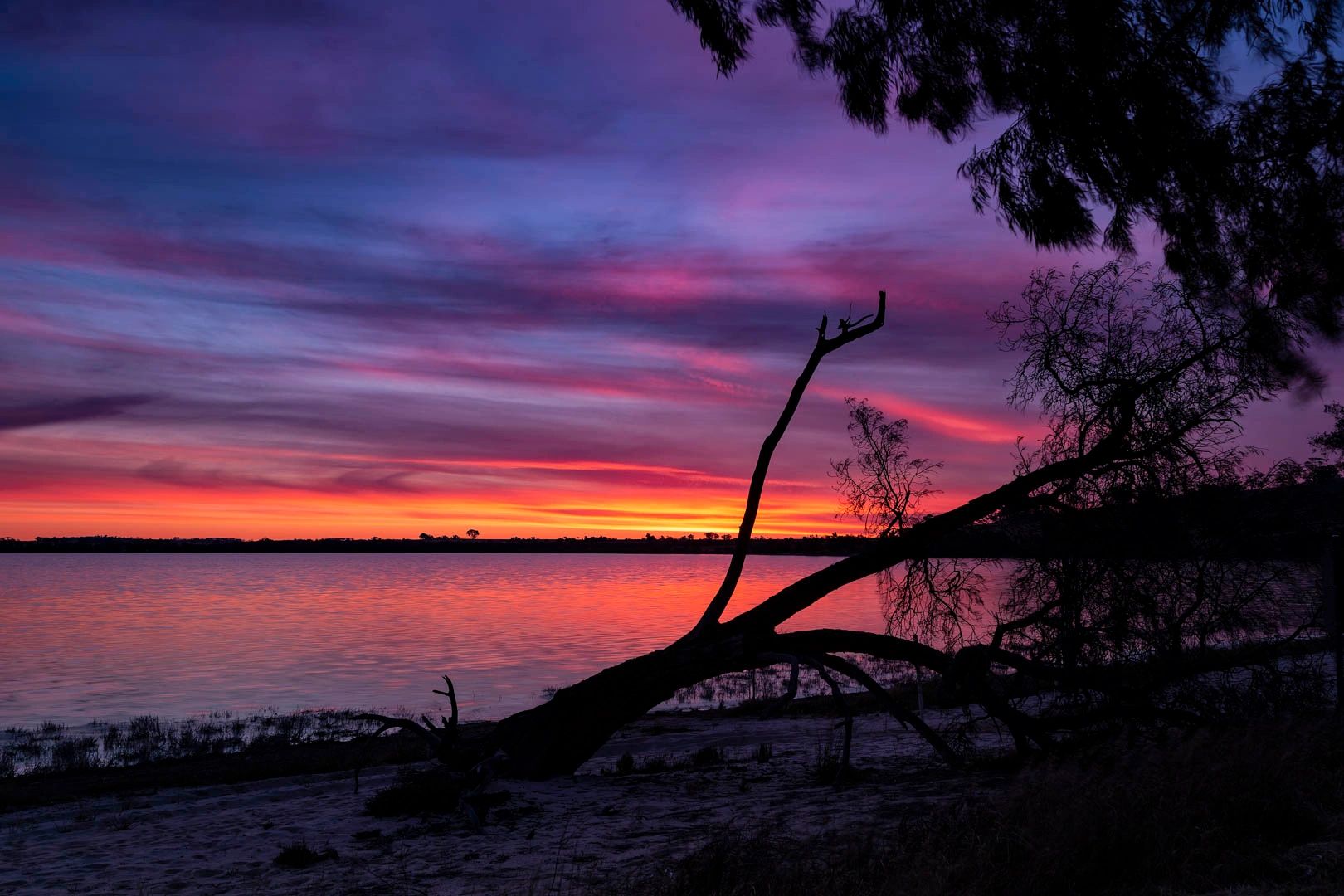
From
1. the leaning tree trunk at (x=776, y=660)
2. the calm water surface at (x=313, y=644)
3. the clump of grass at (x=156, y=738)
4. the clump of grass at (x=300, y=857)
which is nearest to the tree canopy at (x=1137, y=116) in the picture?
the leaning tree trunk at (x=776, y=660)

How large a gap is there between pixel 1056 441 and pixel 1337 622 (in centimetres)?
384

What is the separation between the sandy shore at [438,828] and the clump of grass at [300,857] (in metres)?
0.11

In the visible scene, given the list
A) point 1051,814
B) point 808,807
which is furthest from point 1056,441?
point 1051,814

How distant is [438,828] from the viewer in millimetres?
9992

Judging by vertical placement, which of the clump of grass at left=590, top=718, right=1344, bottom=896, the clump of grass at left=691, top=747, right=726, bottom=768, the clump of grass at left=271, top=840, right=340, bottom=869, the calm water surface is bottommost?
the calm water surface

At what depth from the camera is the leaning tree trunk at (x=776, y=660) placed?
37.5ft

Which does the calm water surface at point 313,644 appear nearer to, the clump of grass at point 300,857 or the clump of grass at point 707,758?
the clump of grass at point 707,758

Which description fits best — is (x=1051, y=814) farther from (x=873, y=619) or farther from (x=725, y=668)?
(x=873, y=619)

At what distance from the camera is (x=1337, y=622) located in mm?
11508

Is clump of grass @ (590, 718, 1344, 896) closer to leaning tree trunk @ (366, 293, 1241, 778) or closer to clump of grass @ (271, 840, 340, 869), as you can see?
leaning tree trunk @ (366, 293, 1241, 778)

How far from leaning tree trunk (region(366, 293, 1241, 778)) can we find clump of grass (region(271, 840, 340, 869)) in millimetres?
2260

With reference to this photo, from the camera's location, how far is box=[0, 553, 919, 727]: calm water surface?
27156 millimetres

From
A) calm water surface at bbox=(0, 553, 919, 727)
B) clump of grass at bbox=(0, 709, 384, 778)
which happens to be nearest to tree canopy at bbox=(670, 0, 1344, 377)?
clump of grass at bbox=(0, 709, 384, 778)

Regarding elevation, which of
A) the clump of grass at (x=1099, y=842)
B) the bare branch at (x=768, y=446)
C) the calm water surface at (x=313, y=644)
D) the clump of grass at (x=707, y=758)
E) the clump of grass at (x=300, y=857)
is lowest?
the calm water surface at (x=313, y=644)
